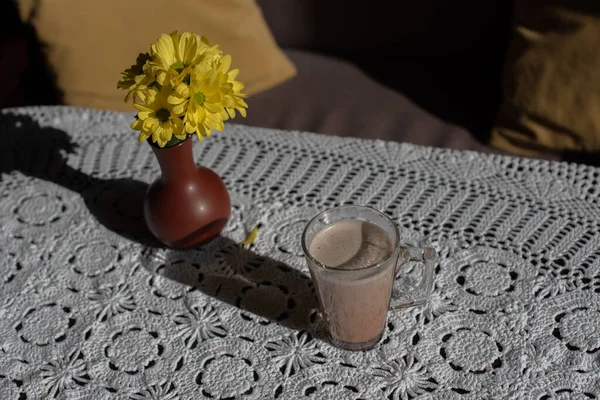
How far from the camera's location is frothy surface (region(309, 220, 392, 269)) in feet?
2.57

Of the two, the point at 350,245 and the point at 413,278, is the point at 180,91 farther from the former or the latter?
the point at 413,278

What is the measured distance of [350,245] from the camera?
0.80 m

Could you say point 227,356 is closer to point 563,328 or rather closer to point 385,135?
point 563,328

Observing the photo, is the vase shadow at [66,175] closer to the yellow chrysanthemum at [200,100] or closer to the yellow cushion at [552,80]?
the yellow chrysanthemum at [200,100]

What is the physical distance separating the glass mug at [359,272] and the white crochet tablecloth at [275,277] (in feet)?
0.10

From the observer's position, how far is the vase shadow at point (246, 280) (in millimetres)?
869

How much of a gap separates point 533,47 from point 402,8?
35 centimetres

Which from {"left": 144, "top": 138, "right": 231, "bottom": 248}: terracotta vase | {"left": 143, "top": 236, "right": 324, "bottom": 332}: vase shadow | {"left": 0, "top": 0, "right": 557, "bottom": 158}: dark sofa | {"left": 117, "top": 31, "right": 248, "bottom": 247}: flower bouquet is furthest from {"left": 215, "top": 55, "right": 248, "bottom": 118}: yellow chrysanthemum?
{"left": 0, "top": 0, "right": 557, "bottom": 158}: dark sofa

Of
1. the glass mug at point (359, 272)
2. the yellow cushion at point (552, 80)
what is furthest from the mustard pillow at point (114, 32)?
the glass mug at point (359, 272)

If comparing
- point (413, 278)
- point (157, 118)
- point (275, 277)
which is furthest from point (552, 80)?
point (157, 118)

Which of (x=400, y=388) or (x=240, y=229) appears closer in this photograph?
(x=400, y=388)

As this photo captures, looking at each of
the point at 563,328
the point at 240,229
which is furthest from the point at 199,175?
the point at 563,328

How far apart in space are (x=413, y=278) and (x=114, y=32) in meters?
0.83

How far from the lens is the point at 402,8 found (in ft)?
4.99
